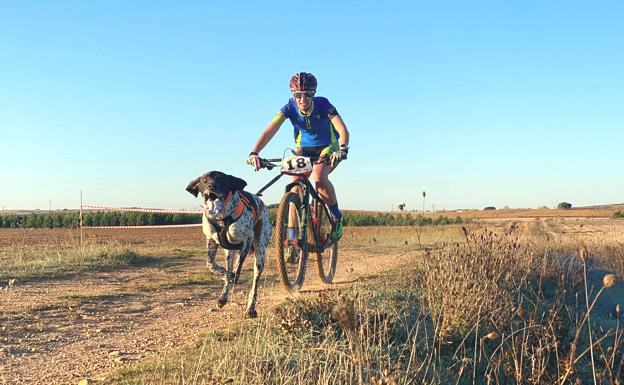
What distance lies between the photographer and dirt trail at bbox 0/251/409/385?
4004 mm

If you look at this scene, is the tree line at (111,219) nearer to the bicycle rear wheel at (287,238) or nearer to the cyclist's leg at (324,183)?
the cyclist's leg at (324,183)

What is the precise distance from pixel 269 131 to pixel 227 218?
1.72 m

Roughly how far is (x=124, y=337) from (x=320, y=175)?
3047 millimetres

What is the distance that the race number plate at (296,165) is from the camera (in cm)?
621

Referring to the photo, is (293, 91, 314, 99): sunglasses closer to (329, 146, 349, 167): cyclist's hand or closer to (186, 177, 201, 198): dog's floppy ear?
(329, 146, 349, 167): cyclist's hand

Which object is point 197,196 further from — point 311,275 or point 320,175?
point 311,275

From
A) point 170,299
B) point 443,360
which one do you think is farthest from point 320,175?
point 443,360

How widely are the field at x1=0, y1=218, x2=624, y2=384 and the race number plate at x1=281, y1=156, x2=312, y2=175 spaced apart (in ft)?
4.12

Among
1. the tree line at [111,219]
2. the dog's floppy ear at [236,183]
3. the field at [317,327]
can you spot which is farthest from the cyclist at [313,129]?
the tree line at [111,219]

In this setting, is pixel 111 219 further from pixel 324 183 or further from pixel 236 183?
pixel 236 183

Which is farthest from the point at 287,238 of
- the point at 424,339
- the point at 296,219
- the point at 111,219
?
the point at 111,219

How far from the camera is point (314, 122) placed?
22.4ft

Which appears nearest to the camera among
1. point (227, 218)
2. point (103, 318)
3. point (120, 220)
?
point (227, 218)

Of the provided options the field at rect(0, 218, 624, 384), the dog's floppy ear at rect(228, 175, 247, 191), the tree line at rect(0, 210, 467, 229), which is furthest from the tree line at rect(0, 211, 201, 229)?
the dog's floppy ear at rect(228, 175, 247, 191)
